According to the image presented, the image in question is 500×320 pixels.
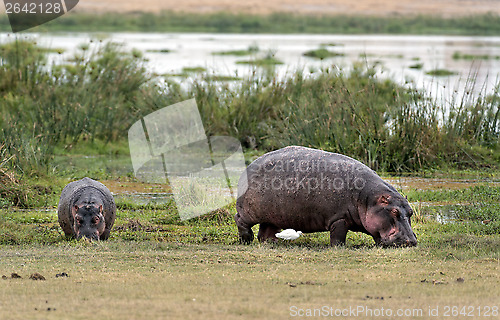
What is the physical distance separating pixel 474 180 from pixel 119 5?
256 ft

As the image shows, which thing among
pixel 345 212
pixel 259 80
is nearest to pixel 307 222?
pixel 345 212

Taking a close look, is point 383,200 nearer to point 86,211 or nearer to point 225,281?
point 225,281

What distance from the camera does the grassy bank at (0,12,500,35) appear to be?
249 feet

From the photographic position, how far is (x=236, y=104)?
18562 millimetres

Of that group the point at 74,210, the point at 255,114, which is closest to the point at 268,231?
the point at 74,210

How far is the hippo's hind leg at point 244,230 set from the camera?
29.7ft

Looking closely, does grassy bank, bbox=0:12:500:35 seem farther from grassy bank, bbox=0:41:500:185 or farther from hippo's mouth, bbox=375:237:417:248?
hippo's mouth, bbox=375:237:417:248

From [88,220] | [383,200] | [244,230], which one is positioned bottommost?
[244,230]

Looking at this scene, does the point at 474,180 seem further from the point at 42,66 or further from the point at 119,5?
the point at 119,5

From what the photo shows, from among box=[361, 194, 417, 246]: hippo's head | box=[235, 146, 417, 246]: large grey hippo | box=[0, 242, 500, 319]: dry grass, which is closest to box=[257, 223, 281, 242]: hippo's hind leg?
box=[235, 146, 417, 246]: large grey hippo

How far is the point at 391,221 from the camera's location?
8109mm

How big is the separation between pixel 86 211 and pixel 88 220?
109mm

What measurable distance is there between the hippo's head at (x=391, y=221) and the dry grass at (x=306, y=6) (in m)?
78.0

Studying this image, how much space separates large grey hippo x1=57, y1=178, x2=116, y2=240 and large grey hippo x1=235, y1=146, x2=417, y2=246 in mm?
1713
